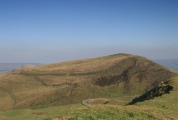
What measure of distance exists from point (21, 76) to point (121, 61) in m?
84.1

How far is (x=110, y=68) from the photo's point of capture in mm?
188375

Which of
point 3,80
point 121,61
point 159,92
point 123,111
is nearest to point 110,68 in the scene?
point 121,61

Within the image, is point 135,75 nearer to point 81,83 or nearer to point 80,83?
point 81,83

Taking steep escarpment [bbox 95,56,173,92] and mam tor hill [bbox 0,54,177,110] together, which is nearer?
mam tor hill [bbox 0,54,177,110]

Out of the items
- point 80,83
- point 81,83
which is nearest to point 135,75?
point 81,83

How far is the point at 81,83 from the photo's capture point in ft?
545

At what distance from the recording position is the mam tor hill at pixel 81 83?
5517 inches

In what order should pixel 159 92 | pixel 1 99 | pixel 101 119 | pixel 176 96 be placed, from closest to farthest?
1. pixel 101 119
2. pixel 176 96
3. pixel 159 92
4. pixel 1 99

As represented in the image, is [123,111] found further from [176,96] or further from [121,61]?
[121,61]

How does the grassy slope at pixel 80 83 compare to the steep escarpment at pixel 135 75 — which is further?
the steep escarpment at pixel 135 75

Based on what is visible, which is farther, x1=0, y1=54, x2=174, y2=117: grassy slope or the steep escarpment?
the steep escarpment

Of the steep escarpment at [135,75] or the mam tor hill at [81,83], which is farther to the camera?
the steep escarpment at [135,75]

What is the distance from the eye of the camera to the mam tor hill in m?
140

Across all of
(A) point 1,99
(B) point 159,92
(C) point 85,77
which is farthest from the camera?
(C) point 85,77
